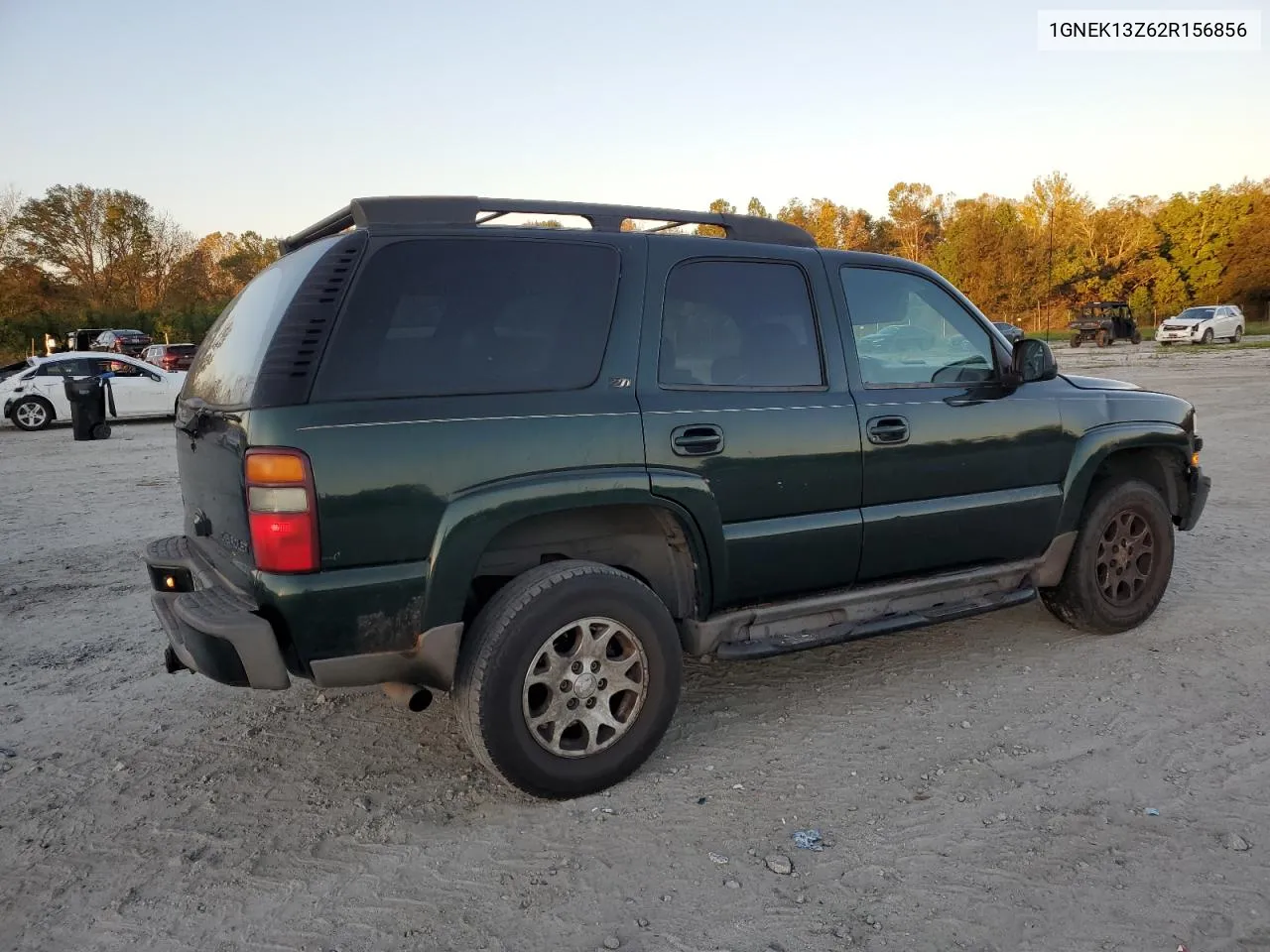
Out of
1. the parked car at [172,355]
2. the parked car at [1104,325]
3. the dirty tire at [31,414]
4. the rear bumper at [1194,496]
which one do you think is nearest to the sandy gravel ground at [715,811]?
the rear bumper at [1194,496]

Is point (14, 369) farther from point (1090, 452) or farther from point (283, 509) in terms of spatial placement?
point (1090, 452)

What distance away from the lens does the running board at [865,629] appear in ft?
12.0

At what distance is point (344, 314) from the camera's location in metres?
2.99

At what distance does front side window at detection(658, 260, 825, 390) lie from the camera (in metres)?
3.60

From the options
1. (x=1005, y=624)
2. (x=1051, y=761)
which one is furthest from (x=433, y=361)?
(x=1005, y=624)

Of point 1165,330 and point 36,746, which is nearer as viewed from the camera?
point 36,746

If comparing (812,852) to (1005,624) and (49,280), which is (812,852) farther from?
(49,280)

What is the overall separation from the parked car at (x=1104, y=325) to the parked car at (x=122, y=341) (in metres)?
35.9

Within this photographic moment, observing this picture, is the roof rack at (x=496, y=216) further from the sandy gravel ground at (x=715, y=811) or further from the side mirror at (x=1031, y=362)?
the sandy gravel ground at (x=715, y=811)

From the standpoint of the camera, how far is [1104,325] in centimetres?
3634

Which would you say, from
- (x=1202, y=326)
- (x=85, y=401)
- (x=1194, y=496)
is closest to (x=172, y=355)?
(x=85, y=401)

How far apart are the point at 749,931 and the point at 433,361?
6.48ft

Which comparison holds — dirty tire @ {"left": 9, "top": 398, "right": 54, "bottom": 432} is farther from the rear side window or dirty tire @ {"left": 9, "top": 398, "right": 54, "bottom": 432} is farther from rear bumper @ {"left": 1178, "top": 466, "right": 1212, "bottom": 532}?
rear bumper @ {"left": 1178, "top": 466, "right": 1212, "bottom": 532}

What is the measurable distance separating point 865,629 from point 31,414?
17.9m
